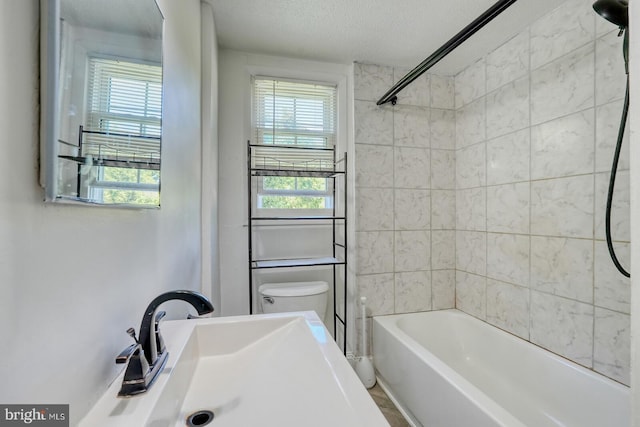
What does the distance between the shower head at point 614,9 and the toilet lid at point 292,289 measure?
6.01 feet

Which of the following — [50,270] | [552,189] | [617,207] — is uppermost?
[552,189]

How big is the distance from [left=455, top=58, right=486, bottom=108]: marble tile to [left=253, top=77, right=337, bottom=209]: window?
0.99m

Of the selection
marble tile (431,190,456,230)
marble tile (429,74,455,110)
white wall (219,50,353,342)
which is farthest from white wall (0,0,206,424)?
marble tile (429,74,455,110)

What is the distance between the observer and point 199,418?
0.64 metres

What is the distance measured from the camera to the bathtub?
1.22 meters

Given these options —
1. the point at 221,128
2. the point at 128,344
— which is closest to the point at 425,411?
the point at 128,344

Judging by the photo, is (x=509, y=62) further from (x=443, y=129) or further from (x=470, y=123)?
(x=443, y=129)

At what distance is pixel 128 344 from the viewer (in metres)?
0.63

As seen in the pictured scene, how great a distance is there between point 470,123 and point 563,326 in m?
1.43

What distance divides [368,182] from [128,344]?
1.74 meters

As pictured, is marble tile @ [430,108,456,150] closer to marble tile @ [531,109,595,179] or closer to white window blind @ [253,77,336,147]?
marble tile @ [531,109,595,179]

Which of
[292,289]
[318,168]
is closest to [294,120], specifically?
[318,168]

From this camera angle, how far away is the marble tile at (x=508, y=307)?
5.56 ft

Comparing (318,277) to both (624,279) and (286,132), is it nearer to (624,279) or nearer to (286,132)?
(286,132)
